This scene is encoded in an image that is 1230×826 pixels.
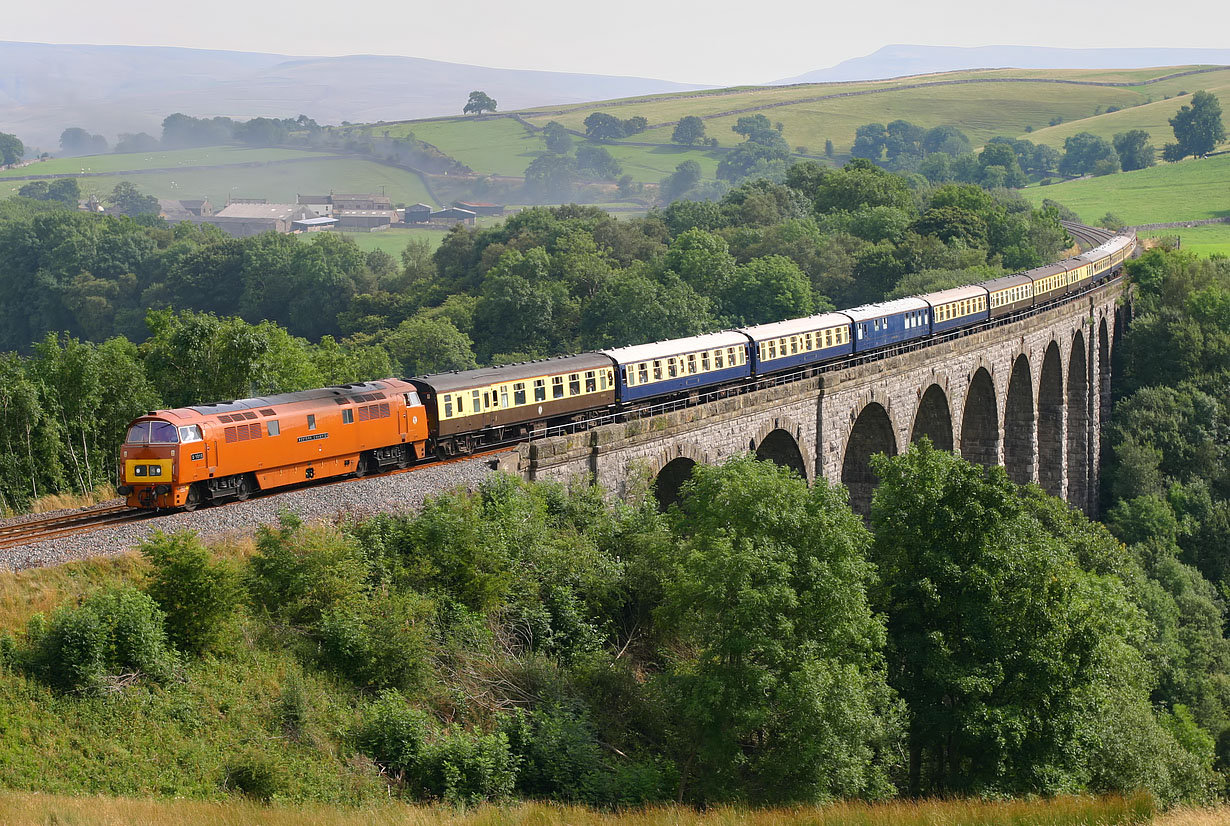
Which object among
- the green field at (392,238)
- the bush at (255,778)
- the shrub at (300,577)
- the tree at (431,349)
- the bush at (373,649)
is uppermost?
the shrub at (300,577)

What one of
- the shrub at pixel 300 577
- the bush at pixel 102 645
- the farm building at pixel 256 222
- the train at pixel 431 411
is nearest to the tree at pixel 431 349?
the train at pixel 431 411

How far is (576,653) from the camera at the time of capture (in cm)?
2486

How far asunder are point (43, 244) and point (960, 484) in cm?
13890

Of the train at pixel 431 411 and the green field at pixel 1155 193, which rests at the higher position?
the train at pixel 431 411

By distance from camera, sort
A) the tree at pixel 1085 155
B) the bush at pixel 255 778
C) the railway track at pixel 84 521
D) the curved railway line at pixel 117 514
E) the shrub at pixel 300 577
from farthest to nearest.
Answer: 1. the tree at pixel 1085 155
2. the curved railway line at pixel 117 514
3. the railway track at pixel 84 521
4. the shrub at pixel 300 577
5. the bush at pixel 255 778

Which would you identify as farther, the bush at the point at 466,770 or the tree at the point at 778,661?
the tree at the point at 778,661

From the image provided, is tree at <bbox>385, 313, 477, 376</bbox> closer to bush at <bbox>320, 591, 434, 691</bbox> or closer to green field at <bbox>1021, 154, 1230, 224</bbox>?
bush at <bbox>320, 591, 434, 691</bbox>

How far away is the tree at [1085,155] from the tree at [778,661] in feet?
595

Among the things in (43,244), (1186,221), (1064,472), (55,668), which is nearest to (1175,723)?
(1064,472)

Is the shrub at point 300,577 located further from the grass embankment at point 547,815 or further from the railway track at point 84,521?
the grass embankment at point 547,815

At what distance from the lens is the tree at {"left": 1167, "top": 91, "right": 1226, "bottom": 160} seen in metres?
178

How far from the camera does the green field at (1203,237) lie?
115631 millimetres

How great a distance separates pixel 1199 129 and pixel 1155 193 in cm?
3211

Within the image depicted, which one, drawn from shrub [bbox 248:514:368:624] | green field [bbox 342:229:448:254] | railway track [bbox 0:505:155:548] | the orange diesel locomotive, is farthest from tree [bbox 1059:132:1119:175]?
shrub [bbox 248:514:368:624]
